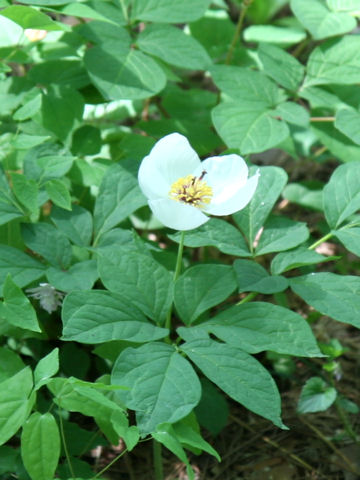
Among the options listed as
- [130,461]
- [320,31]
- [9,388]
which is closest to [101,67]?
[320,31]

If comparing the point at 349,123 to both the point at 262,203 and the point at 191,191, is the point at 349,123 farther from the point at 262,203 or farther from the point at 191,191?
the point at 191,191

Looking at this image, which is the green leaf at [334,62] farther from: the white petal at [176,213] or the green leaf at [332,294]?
the white petal at [176,213]

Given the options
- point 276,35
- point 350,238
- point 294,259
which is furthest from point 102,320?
point 276,35

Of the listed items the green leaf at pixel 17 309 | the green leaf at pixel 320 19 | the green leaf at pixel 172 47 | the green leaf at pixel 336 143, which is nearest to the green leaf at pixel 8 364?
the green leaf at pixel 17 309

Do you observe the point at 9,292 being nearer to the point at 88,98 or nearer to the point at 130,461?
the point at 130,461

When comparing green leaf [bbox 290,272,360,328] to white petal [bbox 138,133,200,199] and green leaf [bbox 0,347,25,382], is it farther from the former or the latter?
green leaf [bbox 0,347,25,382]

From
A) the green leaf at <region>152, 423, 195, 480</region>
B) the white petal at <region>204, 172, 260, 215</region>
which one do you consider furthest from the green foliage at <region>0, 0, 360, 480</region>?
the white petal at <region>204, 172, 260, 215</region>
